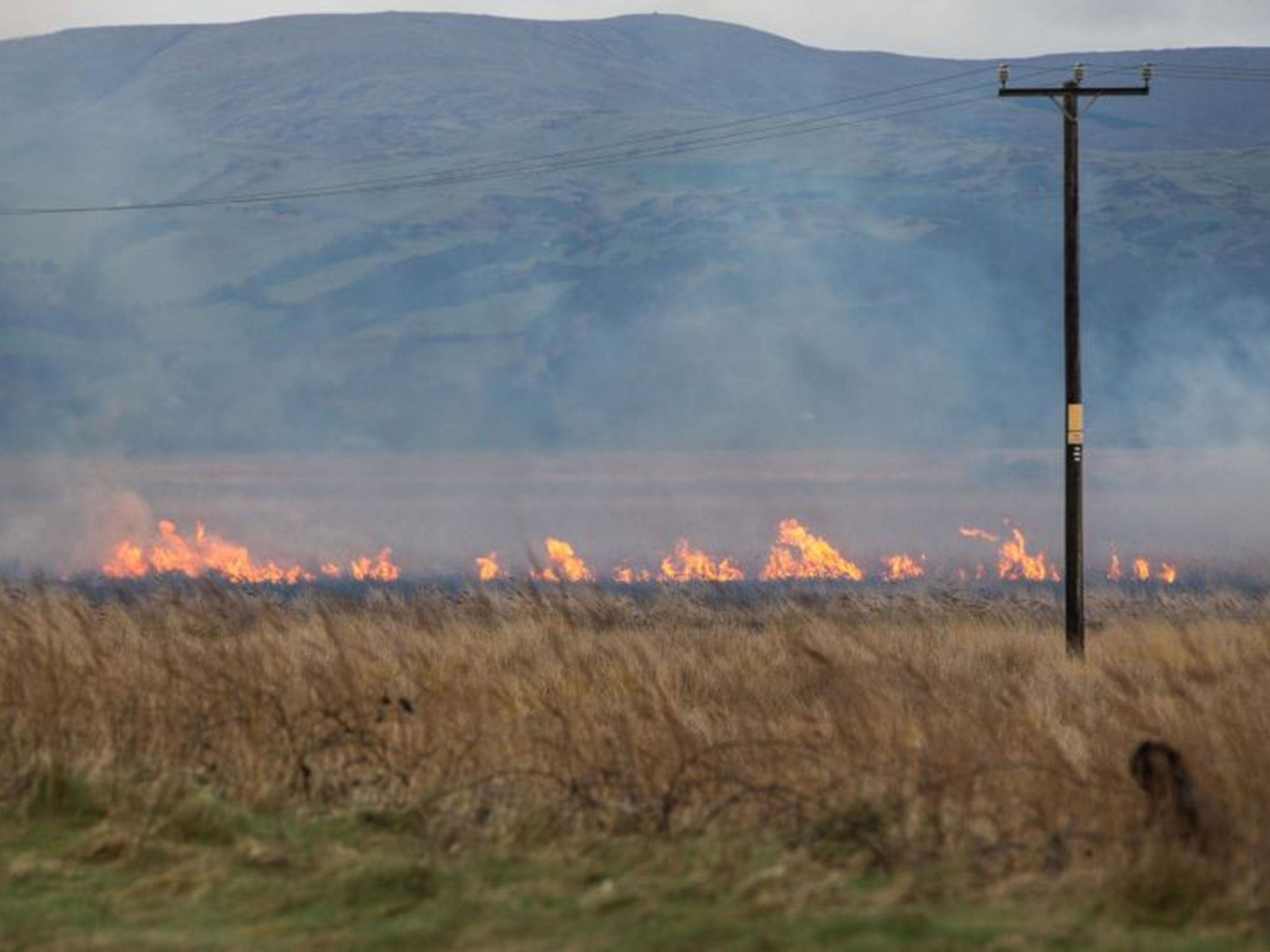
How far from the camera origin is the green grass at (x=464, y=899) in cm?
805

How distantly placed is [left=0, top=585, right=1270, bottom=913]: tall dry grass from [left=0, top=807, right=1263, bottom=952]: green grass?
30 centimetres

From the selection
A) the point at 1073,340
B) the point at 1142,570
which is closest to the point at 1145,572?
the point at 1142,570

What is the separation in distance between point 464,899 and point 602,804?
1.64m

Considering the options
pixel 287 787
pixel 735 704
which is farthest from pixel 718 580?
pixel 287 787

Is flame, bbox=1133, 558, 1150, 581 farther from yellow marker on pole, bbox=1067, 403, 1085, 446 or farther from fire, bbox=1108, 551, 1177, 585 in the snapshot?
yellow marker on pole, bbox=1067, 403, 1085, 446

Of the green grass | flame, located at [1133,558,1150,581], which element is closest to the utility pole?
the green grass

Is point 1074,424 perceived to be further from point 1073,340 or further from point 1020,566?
point 1020,566

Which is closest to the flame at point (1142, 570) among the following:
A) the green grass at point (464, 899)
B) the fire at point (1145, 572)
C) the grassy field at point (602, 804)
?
the fire at point (1145, 572)

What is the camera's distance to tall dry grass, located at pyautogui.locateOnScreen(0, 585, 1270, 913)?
9570 millimetres

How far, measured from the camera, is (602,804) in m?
10.4

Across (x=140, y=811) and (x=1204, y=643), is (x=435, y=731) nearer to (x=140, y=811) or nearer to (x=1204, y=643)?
(x=140, y=811)

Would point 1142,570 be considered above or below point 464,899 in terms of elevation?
below

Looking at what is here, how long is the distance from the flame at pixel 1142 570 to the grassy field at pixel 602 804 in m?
36.3

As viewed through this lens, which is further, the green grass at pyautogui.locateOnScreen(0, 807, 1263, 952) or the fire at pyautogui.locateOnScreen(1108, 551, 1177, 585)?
the fire at pyautogui.locateOnScreen(1108, 551, 1177, 585)
